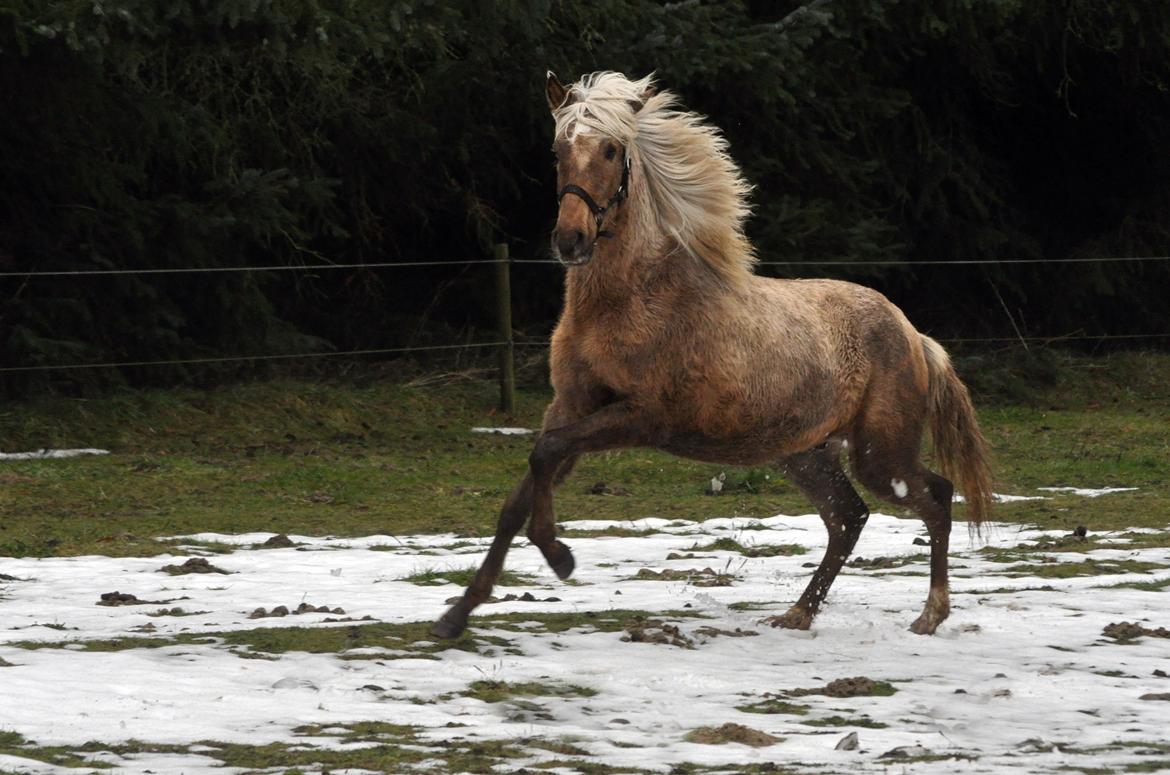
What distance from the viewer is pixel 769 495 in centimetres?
1155

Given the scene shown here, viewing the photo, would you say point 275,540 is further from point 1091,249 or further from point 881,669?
point 1091,249

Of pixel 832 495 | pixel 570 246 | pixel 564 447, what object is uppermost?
pixel 570 246

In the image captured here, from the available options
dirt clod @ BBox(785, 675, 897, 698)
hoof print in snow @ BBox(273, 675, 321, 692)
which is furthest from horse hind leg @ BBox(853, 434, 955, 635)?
hoof print in snow @ BBox(273, 675, 321, 692)

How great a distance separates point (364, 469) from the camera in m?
12.1

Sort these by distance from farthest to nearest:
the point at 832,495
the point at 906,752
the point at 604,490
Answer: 1. the point at 604,490
2. the point at 832,495
3. the point at 906,752

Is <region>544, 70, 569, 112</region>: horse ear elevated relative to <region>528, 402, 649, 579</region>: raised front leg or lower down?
elevated

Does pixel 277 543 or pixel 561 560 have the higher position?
pixel 561 560

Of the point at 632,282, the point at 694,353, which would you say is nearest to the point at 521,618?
the point at 694,353

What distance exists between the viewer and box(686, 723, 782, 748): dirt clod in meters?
5.19

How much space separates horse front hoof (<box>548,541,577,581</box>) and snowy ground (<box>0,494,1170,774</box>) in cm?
26

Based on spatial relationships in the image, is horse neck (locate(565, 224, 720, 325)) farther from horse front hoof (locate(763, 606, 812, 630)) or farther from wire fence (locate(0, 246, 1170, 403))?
wire fence (locate(0, 246, 1170, 403))

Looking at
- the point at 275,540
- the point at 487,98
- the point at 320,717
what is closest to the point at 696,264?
the point at 320,717

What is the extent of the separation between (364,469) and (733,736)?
23.6 feet

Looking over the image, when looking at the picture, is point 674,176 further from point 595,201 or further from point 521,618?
point 521,618
